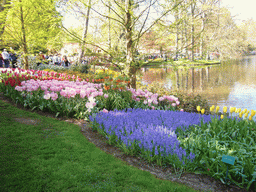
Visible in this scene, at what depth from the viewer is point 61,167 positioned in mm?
2525

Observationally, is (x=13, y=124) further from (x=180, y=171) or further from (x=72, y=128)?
(x=180, y=171)

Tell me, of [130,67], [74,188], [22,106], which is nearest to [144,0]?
[130,67]

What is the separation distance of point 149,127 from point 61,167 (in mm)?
1571

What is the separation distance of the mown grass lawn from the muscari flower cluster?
44 centimetres

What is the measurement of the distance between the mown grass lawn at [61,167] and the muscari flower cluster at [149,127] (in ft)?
1.44

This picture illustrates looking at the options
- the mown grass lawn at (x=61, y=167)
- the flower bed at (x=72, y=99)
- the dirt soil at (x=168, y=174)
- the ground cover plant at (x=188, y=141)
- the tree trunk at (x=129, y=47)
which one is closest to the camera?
the mown grass lawn at (x=61, y=167)

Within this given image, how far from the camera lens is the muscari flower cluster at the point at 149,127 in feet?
9.46

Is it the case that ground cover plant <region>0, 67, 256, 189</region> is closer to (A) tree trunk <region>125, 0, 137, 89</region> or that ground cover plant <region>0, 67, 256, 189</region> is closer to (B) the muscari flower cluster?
(B) the muscari flower cluster

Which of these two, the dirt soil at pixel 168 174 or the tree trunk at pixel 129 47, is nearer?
the dirt soil at pixel 168 174

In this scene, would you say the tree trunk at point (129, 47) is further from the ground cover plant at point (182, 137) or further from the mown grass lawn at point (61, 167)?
the mown grass lawn at point (61, 167)

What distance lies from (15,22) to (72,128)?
25.4 ft

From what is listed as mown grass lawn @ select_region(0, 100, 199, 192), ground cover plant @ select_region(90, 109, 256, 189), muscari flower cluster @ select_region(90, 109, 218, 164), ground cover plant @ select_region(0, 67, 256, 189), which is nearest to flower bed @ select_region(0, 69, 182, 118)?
ground cover plant @ select_region(0, 67, 256, 189)

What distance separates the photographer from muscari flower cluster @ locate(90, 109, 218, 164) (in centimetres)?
288

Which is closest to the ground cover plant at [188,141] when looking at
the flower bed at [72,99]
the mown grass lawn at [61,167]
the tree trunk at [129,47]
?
the mown grass lawn at [61,167]
